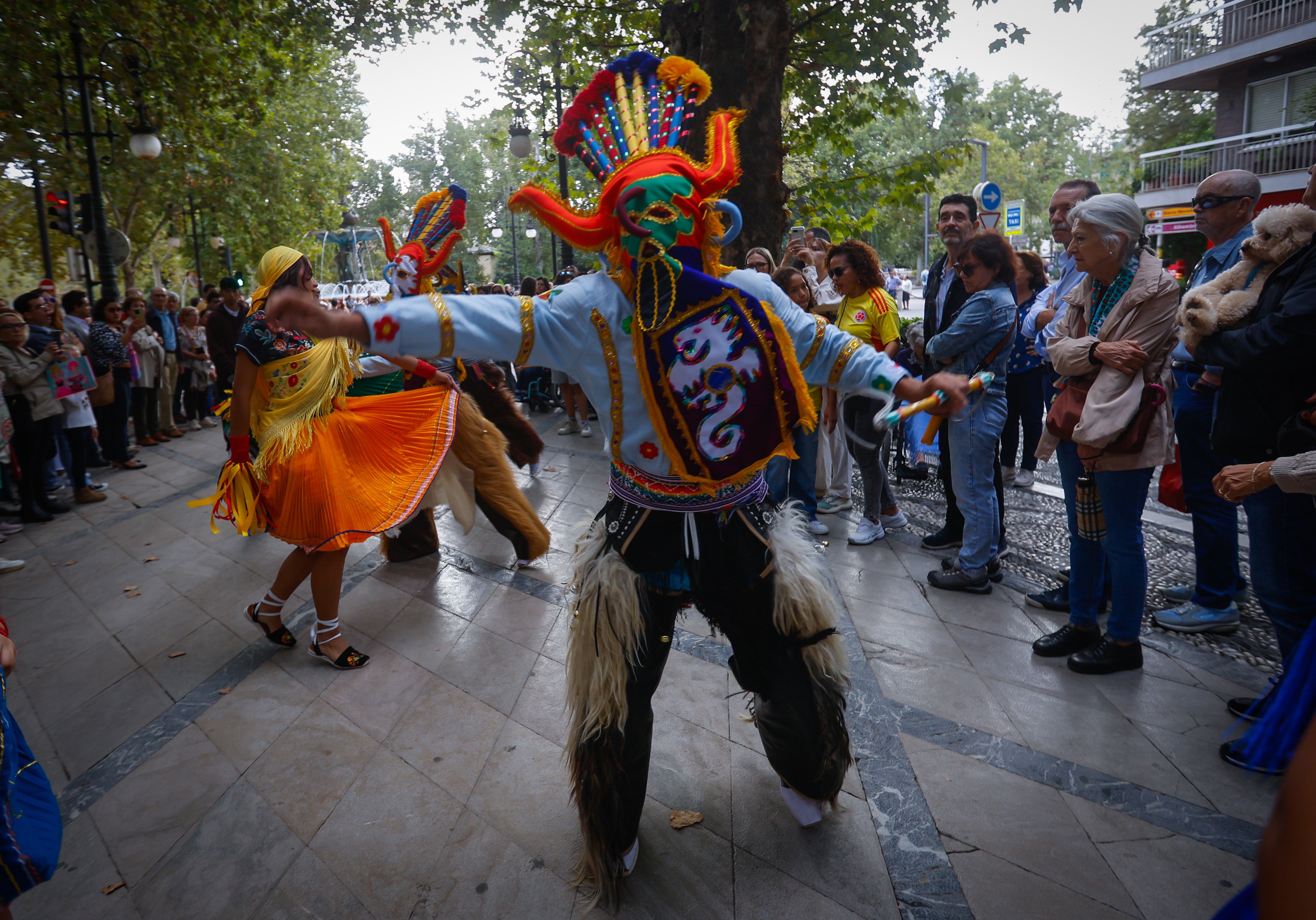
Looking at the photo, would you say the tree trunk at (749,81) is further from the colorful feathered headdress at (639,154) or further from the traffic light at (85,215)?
the traffic light at (85,215)

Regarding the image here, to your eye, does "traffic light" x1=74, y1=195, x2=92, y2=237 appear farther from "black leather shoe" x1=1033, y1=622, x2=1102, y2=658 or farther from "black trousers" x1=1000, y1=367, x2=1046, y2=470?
"black leather shoe" x1=1033, y1=622, x2=1102, y2=658

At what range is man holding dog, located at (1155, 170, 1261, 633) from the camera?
372cm

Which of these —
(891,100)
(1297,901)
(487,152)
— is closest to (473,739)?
(1297,901)

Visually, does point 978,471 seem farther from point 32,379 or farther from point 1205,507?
point 32,379

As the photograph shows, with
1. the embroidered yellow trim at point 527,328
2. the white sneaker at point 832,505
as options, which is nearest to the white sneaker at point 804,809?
the embroidered yellow trim at point 527,328

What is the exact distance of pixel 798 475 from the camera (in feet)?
17.7

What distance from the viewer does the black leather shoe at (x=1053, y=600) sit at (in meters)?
4.12

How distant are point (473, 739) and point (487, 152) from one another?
195 feet

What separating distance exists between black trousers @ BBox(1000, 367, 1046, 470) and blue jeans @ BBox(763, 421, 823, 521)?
214cm

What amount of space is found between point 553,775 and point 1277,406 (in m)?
3.27

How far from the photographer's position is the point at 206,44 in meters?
12.8

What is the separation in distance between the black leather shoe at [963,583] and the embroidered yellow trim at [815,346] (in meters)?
2.70

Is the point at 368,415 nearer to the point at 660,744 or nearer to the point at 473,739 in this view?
the point at 473,739

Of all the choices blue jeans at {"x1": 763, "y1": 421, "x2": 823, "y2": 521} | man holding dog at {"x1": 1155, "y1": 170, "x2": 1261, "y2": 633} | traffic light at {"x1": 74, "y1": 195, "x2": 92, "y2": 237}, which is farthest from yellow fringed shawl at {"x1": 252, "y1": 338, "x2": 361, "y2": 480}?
traffic light at {"x1": 74, "y1": 195, "x2": 92, "y2": 237}
